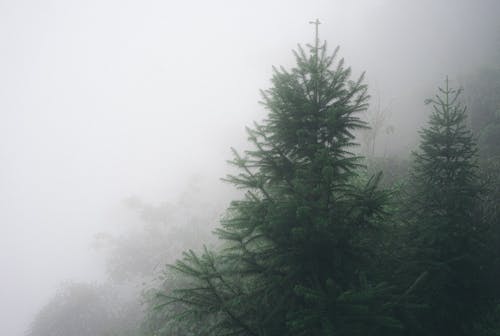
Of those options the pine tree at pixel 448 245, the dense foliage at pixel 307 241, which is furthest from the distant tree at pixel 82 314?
the pine tree at pixel 448 245

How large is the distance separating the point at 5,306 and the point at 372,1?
193 m

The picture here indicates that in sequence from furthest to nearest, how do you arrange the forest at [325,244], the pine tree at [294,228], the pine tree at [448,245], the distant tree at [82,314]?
the distant tree at [82,314]
the pine tree at [448,245]
the pine tree at [294,228]
the forest at [325,244]

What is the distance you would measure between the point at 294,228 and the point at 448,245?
5.46 m

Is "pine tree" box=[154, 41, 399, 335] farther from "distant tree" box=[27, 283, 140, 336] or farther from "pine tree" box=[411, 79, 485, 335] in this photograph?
"distant tree" box=[27, 283, 140, 336]

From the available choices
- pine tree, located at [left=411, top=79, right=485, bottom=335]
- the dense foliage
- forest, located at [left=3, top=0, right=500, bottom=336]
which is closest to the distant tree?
the dense foliage

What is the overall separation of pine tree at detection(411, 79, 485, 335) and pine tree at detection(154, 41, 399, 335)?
2.22m

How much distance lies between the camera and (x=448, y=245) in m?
6.20

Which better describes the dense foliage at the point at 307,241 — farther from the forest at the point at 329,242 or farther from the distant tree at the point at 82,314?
the distant tree at the point at 82,314

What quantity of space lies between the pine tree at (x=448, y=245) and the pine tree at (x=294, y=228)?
222 centimetres

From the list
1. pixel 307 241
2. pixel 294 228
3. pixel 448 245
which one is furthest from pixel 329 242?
pixel 448 245

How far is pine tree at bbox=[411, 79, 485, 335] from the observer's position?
18.4ft

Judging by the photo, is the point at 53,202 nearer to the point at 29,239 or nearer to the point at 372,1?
the point at 29,239

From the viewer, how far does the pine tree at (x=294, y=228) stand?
3514 millimetres

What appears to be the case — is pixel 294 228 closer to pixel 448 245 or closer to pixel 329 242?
pixel 329 242
